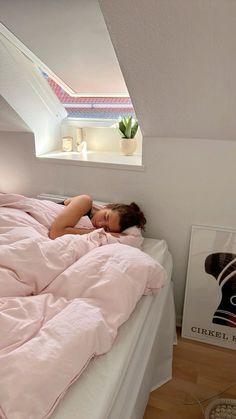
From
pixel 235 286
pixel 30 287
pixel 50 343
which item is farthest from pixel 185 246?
pixel 50 343

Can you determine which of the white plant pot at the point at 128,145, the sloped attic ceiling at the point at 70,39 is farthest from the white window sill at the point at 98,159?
the sloped attic ceiling at the point at 70,39

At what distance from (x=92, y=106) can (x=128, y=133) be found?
438 millimetres

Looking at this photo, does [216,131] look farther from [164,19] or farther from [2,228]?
[2,228]

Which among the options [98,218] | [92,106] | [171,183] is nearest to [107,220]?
[98,218]

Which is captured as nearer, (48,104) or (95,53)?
(95,53)

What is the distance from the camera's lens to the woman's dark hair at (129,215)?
156cm

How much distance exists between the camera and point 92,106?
6.96 ft

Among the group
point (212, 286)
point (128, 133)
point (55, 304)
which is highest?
point (128, 133)

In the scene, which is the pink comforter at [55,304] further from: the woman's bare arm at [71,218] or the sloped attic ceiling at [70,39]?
the sloped attic ceiling at [70,39]

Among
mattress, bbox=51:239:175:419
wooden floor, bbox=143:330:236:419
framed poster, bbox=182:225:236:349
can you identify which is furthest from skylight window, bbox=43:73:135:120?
wooden floor, bbox=143:330:236:419

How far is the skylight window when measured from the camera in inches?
79.7

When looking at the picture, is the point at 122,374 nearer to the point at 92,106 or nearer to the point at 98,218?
the point at 98,218

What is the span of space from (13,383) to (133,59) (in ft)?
3.62

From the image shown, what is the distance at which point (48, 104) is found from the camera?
6.65 ft
